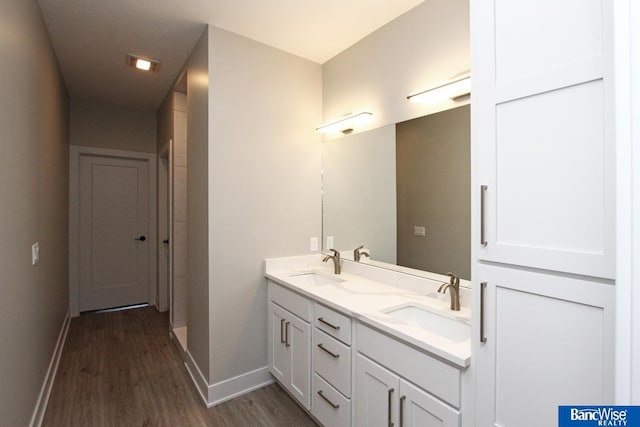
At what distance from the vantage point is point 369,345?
1.53 metres

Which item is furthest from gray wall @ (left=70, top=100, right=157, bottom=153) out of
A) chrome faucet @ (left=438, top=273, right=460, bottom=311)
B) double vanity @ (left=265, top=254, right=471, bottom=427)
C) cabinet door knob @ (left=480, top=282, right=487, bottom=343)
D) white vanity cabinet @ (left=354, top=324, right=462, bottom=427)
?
cabinet door knob @ (left=480, top=282, right=487, bottom=343)

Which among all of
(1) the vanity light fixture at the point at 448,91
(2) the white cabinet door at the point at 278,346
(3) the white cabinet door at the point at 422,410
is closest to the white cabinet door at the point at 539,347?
(3) the white cabinet door at the point at 422,410

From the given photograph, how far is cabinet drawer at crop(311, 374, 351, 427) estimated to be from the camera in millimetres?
1684

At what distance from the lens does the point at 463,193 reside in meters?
1.76

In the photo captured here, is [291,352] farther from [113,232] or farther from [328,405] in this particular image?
[113,232]

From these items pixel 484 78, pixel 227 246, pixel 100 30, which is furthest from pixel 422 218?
pixel 100 30

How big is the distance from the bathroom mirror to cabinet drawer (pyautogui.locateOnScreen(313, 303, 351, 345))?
0.63m

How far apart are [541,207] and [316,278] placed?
1.81 meters

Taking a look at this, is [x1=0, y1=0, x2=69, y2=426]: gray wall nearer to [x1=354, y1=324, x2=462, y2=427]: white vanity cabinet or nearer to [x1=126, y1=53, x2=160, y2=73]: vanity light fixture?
[x1=126, y1=53, x2=160, y2=73]: vanity light fixture

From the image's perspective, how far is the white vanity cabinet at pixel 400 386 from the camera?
1.21 meters

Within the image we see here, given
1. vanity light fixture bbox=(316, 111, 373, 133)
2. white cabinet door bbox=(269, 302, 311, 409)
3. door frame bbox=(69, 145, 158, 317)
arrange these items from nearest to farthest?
1. white cabinet door bbox=(269, 302, 311, 409)
2. vanity light fixture bbox=(316, 111, 373, 133)
3. door frame bbox=(69, 145, 158, 317)

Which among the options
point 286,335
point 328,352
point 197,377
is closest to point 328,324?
point 328,352

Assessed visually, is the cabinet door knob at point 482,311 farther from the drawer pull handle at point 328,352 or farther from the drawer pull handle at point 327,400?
the drawer pull handle at point 327,400

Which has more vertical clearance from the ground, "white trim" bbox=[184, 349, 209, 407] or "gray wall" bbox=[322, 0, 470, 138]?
"gray wall" bbox=[322, 0, 470, 138]
